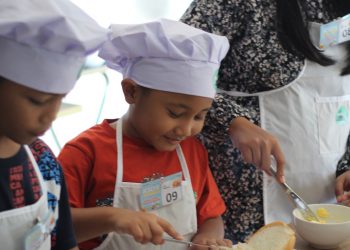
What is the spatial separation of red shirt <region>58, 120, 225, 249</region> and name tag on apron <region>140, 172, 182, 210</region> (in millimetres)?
19

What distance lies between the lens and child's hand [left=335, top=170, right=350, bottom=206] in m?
1.03

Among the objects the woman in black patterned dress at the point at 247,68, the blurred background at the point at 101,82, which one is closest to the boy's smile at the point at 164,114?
the woman in black patterned dress at the point at 247,68

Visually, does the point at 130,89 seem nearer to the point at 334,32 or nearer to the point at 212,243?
the point at 212,243

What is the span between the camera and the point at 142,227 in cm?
74

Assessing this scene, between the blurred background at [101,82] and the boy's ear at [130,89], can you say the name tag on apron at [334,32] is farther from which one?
the blurred background at [101,82]

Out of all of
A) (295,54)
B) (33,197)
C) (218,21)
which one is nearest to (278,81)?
(295,54)

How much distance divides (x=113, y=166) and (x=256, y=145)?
26 cm

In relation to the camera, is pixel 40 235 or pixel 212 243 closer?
pixel 40 235

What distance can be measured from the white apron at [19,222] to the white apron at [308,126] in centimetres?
52

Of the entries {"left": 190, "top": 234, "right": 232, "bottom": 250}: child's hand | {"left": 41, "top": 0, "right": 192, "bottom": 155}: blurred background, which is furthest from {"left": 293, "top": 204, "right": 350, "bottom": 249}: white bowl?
{"left": 41, "top": 0, "right": 192, "bottom": 155}: blurred background

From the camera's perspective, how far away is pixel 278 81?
0.99 meters

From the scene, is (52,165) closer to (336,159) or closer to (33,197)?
(33,197)

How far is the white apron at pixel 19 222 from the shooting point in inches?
23.8

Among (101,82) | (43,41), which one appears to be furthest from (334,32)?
(101,82)
